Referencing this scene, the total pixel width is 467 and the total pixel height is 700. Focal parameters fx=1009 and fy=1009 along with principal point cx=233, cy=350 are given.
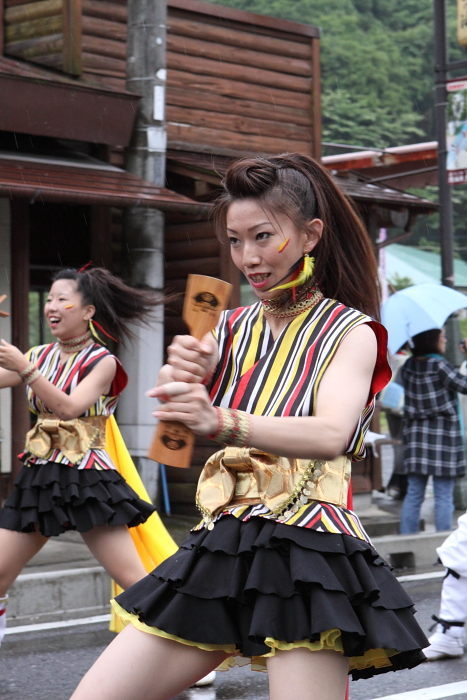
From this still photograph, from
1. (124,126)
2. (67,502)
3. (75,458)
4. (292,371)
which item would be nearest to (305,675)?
(292,371)

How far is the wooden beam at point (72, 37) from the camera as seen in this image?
804 centimetres

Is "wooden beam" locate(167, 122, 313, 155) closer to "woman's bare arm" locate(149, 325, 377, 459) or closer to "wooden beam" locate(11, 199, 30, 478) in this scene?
"wooden beam" locate(11, 199, 30, 478)

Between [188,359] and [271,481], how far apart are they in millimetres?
392

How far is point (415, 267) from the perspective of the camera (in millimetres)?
20094

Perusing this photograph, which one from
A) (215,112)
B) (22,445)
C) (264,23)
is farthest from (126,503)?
(264,23)

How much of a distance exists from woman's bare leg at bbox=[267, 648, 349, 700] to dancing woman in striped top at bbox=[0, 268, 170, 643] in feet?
6.90

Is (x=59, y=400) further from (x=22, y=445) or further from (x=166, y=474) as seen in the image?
(x=166, y=474)

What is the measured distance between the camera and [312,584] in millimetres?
2234

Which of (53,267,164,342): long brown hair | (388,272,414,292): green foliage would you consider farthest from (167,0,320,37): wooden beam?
(388,272,414,292): green foliage

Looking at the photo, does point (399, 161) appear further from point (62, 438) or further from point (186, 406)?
point (186, 406)

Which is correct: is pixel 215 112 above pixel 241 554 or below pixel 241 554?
above

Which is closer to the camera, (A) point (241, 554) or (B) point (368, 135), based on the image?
(A) point (241, 554)

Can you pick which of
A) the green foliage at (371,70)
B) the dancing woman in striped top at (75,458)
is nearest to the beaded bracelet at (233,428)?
the dancing woman in striped top at (75,458)

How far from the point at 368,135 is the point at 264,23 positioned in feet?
61.2
